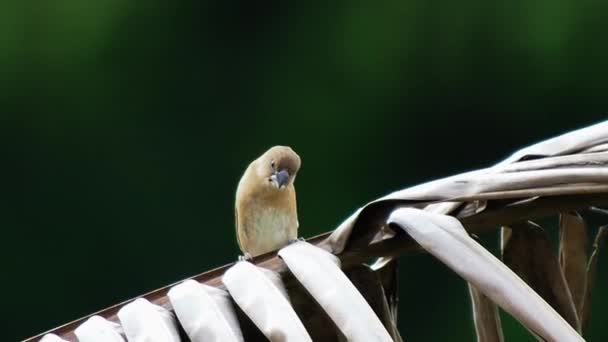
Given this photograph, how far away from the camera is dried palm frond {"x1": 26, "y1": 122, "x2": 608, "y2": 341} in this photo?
1.88 feet

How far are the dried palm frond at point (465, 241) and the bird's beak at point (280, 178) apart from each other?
54.5 inches

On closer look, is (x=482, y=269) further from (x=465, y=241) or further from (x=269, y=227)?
(x=269, y=227)

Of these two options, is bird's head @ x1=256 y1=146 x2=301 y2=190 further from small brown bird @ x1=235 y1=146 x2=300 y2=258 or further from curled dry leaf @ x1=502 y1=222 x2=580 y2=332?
curled dry leaf @ x1=502 y1=222 x2=580 y2=332

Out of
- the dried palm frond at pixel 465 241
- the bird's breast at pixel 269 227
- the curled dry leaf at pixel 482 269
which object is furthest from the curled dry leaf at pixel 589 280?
the bird's breast at pixel 269 227

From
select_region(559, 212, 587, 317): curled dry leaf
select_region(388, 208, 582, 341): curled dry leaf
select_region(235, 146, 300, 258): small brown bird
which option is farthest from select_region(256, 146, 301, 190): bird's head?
select_region(388, 208, 582, 341): curled dry leaf

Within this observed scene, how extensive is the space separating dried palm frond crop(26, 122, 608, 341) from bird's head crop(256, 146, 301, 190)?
1.39 meters

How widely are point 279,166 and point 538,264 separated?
1.48m

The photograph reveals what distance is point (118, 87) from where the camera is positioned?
220 cm

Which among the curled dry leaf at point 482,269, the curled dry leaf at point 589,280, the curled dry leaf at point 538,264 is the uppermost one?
the curled dry leaf at point 482,269

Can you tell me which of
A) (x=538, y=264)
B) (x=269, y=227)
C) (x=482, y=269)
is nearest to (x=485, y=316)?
(x=538, y=264)

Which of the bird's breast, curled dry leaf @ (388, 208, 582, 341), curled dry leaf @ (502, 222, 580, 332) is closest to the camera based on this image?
curled dry leaf @ (388, 208, 582, 341)

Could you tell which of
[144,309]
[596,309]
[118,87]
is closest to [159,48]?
[118,87]

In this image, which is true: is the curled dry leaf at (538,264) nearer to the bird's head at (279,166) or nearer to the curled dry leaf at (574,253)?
the curled dry leaf at (574,253)

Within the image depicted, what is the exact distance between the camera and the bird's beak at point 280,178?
6.98ft
